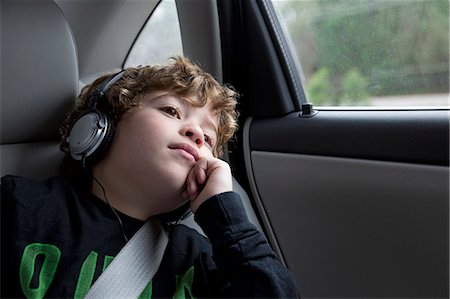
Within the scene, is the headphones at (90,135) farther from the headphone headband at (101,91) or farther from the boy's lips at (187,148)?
the boy's lips at (187,148)

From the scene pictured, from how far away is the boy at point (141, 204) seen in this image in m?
0.91

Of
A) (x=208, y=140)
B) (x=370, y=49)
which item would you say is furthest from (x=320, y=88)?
(x=208, y=140)

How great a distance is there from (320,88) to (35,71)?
0.76 m

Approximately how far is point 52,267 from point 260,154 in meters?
0.66

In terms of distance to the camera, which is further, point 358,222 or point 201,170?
point 358,222

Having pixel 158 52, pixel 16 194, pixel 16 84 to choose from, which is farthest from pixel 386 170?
pixel 158 52

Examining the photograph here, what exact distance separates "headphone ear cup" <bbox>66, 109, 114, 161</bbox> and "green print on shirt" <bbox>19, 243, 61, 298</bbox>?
190 mm

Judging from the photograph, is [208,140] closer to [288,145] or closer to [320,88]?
[288,145]

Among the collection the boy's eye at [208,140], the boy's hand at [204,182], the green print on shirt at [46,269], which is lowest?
the green print on shirt at [46,269]

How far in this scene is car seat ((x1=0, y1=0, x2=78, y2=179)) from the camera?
1.17 meters

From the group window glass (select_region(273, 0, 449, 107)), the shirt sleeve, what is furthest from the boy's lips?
window glass (select_region(273, 0, 449, 107))

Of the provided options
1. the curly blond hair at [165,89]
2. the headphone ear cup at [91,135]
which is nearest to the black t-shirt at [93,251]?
the headphone ear cup at [91,135]

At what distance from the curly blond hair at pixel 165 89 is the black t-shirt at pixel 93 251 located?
20 cm

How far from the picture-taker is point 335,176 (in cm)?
117
